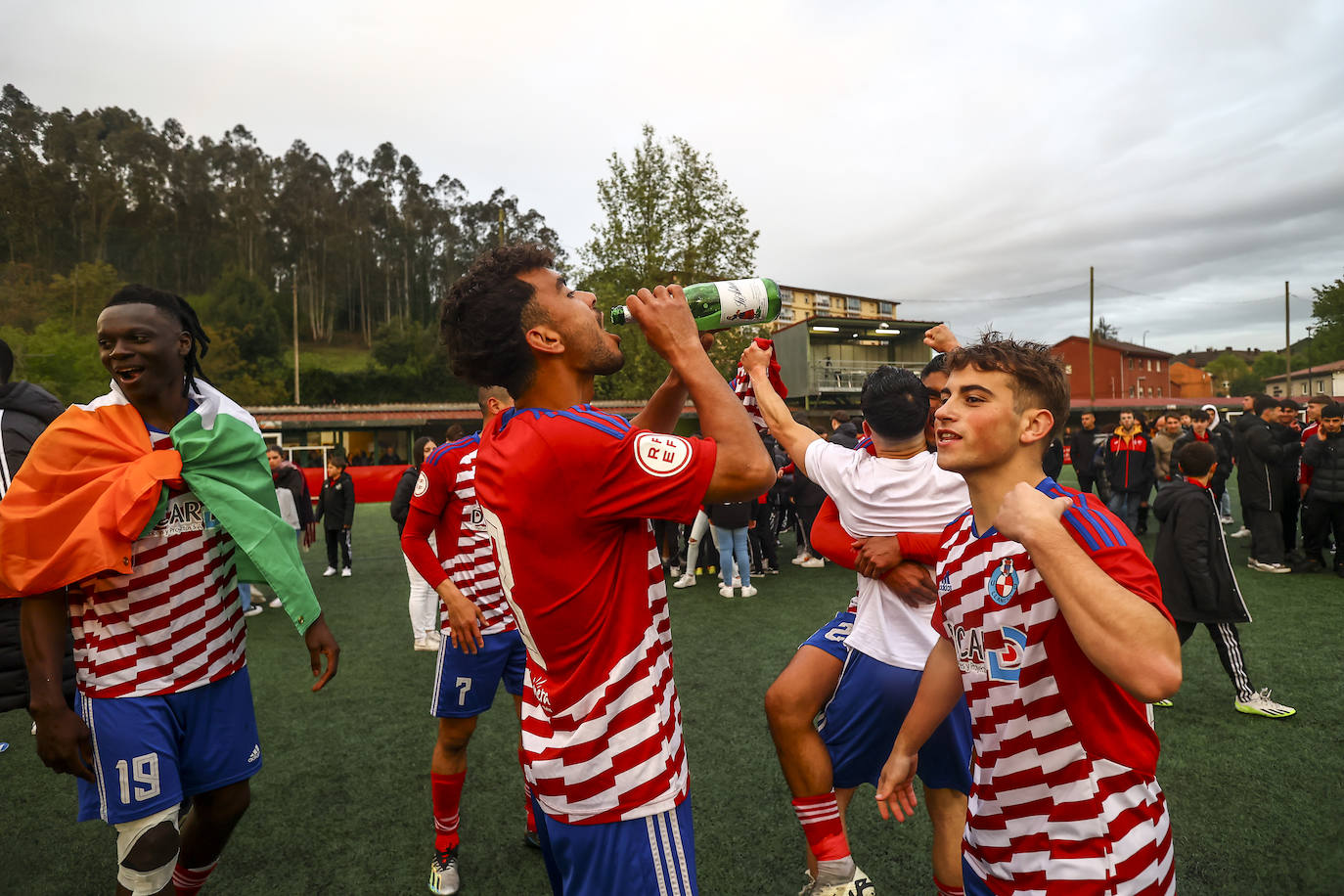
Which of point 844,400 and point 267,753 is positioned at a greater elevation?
point 844,400

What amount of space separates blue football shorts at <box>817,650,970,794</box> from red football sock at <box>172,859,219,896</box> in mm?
2296

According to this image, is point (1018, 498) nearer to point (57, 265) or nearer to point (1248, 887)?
point (1248, 887)

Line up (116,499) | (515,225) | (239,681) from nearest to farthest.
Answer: (116,499) → (239,681) → (515,225)

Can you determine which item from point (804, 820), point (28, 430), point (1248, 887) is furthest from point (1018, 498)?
point (28, 430)

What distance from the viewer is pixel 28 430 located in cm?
284

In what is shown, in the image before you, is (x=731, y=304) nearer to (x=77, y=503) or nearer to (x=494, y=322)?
(x=494, y=322)

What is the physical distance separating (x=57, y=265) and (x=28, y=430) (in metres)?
65.6

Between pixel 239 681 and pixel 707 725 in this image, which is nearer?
pixel 239 681

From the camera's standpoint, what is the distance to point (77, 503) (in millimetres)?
2139

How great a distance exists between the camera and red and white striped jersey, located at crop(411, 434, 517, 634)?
3406mm

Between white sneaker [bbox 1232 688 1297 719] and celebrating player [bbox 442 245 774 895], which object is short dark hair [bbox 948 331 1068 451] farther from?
white sneaker [bbox 1232 688 1297 719]

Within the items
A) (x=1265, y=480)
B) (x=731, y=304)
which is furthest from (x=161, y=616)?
(x=1265, y=480)

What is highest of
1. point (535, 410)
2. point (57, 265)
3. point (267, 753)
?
point (57, 265)

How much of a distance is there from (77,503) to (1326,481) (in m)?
10.9
